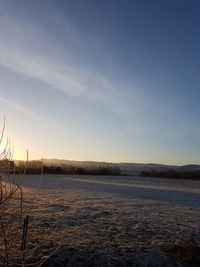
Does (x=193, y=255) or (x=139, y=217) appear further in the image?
(x=139, y=217)

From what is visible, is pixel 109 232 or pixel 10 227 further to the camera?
pixel 109 232

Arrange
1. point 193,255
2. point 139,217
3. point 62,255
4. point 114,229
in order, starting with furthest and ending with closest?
point 139,217
point 114,229
point 193,255
point 62,255

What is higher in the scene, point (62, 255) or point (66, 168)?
point (66, 168)

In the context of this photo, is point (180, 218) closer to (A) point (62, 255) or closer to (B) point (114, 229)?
(B) point (114, 229)

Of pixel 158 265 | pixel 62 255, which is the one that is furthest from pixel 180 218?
pixel 62 255

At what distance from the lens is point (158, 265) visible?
1262cm

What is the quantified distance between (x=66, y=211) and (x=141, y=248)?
7.18 metres

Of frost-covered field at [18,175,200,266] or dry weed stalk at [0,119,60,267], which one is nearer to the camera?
dry weed stalk at [0,119,60,267]

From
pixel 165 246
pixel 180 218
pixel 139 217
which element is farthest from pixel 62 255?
pixel 180 218

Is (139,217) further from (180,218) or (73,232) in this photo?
(73,232)

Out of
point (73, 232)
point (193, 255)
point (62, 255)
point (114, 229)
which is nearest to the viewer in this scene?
point (62, 255)

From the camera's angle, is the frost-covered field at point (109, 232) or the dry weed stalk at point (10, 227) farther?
the frost-covered field at point (109, 232)

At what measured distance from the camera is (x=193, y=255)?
13523 millimetres

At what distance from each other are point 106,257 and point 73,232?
290 cm
